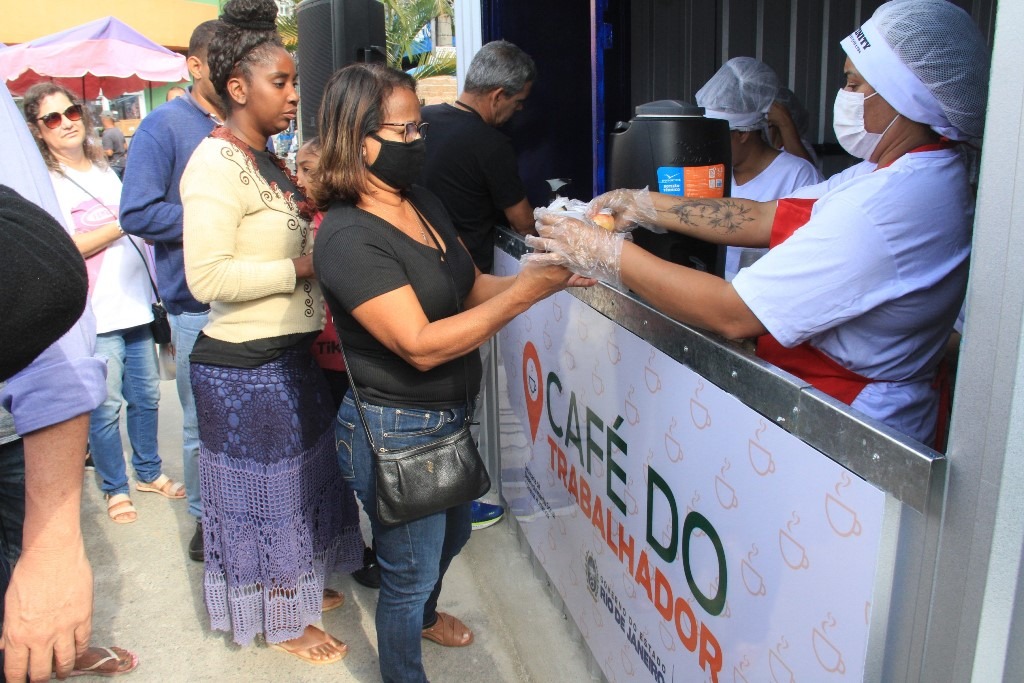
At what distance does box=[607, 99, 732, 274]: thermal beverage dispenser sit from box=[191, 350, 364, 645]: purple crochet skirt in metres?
1.24

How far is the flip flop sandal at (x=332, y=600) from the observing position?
310 centimetres

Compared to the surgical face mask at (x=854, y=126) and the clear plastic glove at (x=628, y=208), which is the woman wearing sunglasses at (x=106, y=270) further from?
the surgical face mask at (x=854, y=126)

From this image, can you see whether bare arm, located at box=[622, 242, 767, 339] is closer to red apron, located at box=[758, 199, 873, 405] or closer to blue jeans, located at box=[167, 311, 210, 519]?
red apron, located at box=[758, 199, 873, 405]

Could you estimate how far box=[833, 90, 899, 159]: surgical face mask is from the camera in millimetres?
1575

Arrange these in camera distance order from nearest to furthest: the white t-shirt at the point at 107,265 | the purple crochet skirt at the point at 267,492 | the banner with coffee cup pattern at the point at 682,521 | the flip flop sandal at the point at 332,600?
1. the banner with coffee cup pattern at the point at 682,521
2. the purple crochet skirt at the point at 267,492
3. the flip flop sandal at the point at 332,600
4. the white t-shirt at the point at 107,265

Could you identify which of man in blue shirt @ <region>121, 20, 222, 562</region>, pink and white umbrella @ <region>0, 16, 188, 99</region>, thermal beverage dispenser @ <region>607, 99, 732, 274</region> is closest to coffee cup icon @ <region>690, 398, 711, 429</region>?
thermal beverage dispenser @ <region>607, 99, 732, 274</region>

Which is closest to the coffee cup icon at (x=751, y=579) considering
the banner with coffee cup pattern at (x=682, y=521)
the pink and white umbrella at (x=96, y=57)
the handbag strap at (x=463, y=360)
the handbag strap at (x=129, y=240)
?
the banner with coffee cup pattern at (x=682, y=521)

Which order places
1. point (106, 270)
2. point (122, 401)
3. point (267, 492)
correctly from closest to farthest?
point (267, 492) → point (106, 270) → point (122, 401)

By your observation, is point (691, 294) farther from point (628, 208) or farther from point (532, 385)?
point (532, 385)

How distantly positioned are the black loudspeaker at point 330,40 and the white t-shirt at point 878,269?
2944 mm

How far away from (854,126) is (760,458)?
2.30 ft

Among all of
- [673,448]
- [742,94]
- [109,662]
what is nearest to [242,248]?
[673,448]

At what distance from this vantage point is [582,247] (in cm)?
171

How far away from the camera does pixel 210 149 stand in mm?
2371
